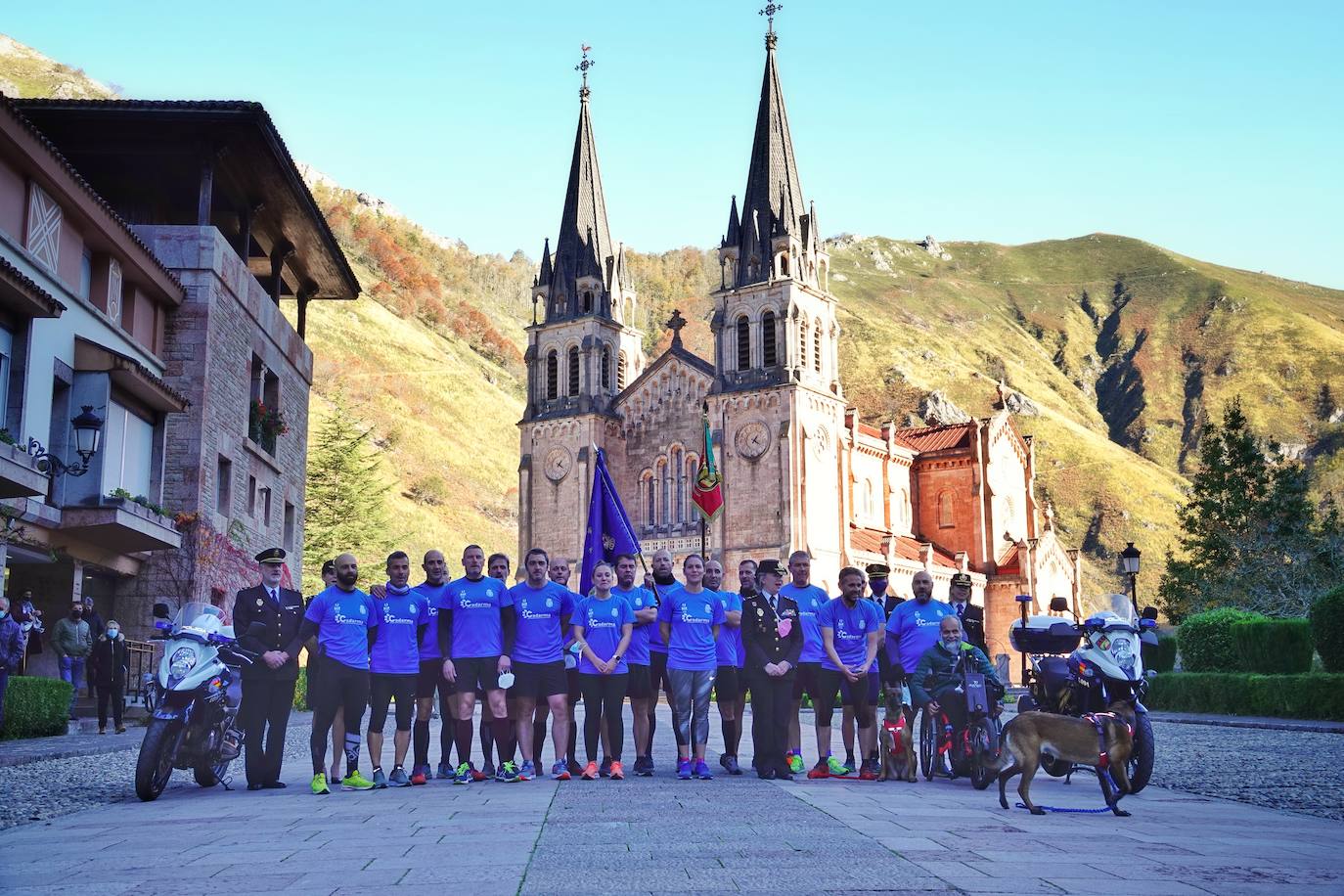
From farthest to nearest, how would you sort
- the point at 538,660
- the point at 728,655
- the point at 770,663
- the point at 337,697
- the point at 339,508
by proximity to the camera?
the point at 339,508
the point at 728,655
the point at 770,663
the point at 538,660
the point at 337,697

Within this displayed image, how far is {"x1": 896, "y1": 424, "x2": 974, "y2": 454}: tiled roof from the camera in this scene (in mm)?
62844

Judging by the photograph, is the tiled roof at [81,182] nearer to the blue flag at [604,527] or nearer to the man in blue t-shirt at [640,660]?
the blue flag at [604,527]

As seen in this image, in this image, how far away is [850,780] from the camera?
1198 centimetres

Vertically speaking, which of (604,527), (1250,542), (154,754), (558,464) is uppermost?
(558,464)

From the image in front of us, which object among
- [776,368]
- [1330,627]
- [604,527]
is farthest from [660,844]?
[776,368]

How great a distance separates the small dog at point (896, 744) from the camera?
1188 centimetres

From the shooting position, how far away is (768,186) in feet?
172

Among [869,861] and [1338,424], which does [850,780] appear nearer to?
[869,861]

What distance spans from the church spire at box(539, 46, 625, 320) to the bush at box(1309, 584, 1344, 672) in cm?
3683

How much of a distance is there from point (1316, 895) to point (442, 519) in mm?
71761

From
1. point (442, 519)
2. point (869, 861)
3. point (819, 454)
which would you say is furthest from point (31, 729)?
A: point (442, 519)

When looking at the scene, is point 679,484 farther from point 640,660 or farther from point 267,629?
point 267,629

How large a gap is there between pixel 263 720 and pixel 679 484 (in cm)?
4203

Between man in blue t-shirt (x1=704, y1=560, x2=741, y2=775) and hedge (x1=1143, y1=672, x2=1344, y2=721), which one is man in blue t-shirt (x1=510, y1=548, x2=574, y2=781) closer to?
man in blue t-shirt (x1=704, y1=560, x2=741, y2=775)
